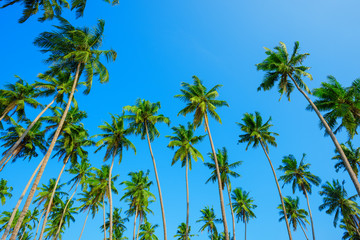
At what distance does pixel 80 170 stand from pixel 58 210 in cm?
1149

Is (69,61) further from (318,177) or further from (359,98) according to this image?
(318,177)

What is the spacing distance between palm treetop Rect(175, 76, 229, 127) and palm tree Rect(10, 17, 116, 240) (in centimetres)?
967

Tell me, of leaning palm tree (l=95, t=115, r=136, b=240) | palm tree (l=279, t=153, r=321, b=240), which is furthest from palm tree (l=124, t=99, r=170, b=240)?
palm tree (l=279, t=153, r=321, b=240)

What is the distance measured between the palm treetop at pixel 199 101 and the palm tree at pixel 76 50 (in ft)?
31.7

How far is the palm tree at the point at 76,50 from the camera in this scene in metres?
14.6

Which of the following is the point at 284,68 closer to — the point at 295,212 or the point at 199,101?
the point at 199,101

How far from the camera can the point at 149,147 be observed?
24.4 metres

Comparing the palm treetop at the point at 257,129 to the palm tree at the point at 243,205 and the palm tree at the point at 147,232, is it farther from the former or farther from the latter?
the palm tree at the point at 147,232

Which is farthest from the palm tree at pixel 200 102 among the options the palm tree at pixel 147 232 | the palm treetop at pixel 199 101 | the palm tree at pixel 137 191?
the palm tree at pixel 147 232

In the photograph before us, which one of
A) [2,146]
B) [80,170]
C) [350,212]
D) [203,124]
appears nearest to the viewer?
[203,124]

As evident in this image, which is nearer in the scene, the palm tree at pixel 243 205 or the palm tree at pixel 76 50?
the palm tree at pixel 76 50

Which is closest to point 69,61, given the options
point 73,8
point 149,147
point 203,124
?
point 73,8

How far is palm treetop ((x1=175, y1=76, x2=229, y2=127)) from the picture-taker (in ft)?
75.4

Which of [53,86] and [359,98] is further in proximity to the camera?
[53,86]
